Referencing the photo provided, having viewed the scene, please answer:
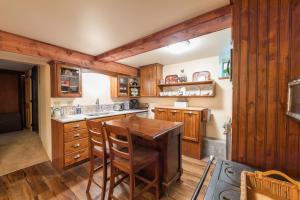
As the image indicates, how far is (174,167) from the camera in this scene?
202 cm

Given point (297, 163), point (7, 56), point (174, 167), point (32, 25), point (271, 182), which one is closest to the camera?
point (271, 182)

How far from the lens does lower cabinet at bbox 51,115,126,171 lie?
2418 millimetres

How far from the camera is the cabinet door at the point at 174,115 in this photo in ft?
10.3

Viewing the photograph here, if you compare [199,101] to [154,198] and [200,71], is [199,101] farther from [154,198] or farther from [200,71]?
[154,198]

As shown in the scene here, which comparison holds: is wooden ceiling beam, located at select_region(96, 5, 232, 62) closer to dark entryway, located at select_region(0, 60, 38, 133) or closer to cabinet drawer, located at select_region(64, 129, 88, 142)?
cabinet drawer, located at select_region(64, 129, 88, 142)

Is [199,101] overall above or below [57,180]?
above

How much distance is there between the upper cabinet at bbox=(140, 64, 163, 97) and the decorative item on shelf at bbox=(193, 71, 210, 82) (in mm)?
987

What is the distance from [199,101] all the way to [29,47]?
3450 mm

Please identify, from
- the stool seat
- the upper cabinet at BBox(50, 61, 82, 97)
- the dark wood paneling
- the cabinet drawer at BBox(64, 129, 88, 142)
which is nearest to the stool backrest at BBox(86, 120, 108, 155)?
the stool seat

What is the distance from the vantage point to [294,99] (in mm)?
867

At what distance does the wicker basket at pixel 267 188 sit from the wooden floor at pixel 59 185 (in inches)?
52.2

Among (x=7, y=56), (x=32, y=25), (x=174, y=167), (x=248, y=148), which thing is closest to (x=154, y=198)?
(x=174, y=167)

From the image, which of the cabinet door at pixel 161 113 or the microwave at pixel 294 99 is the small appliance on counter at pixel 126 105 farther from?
the microwave at pixel 294 99

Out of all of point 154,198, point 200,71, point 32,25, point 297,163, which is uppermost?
point 32,25
